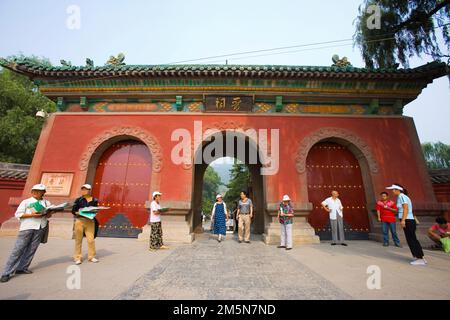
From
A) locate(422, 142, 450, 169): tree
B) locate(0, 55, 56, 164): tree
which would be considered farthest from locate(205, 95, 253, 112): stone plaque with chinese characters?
locate(422, 142, 450, 169): tree

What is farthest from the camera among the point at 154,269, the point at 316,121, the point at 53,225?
the point at 316,121

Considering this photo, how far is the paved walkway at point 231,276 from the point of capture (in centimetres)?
273

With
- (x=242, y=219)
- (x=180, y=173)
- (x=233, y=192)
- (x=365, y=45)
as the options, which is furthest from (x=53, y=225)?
(x=233, y=192)

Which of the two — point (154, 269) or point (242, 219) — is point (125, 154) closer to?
point (242, 219)

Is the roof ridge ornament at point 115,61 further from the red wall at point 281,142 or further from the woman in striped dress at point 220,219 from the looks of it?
the woman in striped dress at point 220,219

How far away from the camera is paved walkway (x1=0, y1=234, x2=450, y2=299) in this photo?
2734mm

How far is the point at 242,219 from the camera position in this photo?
7.04 metres

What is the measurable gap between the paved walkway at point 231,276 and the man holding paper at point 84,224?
0.24 m

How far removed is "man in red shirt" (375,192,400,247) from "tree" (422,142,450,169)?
114 ft

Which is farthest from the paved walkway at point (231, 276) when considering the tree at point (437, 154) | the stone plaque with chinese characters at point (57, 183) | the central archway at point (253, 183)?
the tree at point (437, 154)

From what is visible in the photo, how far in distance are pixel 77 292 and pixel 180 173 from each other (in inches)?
190

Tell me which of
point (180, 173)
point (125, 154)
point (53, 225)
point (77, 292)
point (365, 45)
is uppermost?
point (365, 45)

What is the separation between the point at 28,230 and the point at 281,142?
678cm

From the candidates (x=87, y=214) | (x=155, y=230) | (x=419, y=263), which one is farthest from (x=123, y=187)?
(x=419, y=263)
